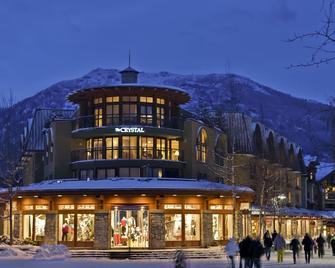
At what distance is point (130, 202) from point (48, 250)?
719 centimetres

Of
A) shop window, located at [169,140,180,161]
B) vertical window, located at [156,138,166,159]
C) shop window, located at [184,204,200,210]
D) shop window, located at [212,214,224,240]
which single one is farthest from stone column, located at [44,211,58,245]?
shop window, located at [169,140,180,161]

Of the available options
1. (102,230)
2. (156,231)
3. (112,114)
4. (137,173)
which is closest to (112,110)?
(112,114)

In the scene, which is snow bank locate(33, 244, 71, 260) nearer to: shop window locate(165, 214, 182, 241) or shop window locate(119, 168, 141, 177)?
shop window locate(165, 214, 182, 241)

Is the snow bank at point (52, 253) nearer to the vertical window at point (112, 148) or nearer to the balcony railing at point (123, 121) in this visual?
the vertical window at point (112, 148)

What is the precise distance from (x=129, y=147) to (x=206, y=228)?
9780 millimetres

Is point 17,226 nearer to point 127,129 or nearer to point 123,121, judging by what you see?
point 127,129

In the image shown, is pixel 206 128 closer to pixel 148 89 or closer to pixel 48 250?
pixel 148 89

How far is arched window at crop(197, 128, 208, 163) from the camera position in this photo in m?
57.6

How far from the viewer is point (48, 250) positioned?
132ft

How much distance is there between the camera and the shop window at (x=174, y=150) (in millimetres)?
55081

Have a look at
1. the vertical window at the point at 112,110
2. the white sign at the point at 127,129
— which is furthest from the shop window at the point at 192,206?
the vertical window at the point at 112,110

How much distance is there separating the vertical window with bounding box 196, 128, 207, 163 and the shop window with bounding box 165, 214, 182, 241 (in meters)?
12.2

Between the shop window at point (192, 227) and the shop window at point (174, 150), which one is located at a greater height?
the shop window at point (174, 150)

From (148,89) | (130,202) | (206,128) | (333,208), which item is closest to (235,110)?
(206,128)
